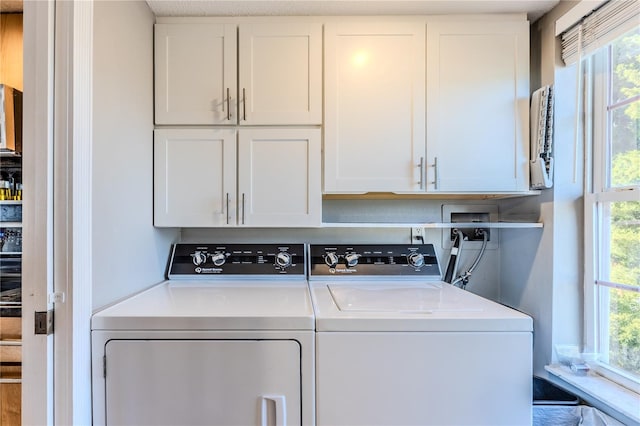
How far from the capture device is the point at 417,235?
190 cm

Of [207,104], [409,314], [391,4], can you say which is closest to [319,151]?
[207,104]

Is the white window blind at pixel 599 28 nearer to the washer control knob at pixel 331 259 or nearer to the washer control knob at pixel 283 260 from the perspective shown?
the washer control knob at pixel 331 259

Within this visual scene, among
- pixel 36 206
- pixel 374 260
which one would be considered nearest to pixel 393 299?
pixel 374 260

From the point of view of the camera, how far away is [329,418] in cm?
109

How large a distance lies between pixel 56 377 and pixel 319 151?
4.26 ft

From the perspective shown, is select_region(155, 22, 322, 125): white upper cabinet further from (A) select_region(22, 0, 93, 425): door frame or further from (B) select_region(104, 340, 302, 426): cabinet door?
(B) select_region(104, 340, 302, 426): cabinet door

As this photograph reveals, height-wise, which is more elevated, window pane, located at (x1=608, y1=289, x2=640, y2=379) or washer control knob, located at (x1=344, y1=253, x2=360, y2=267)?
washer control knob, located at (x1=344, y1=253, x2=360, y2=267)

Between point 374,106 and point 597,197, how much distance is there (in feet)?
3.38

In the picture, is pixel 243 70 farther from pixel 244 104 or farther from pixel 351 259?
pixel 351 259

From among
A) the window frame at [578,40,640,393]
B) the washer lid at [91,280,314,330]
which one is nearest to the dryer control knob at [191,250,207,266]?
the washer lid at [91,280,314,330]

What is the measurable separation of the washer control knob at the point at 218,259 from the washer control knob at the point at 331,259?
1.81ft

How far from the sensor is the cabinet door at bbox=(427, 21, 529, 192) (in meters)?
1.58

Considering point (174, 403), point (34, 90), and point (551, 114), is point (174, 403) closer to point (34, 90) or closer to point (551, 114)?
point (34, 90)

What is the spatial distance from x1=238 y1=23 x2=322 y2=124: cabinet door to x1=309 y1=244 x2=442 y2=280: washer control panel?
2.33ft
